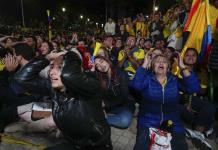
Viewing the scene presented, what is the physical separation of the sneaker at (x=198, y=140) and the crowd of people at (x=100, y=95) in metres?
0.04

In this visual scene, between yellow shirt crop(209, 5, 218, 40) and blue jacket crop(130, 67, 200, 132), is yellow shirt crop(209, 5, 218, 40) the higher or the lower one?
the higher one

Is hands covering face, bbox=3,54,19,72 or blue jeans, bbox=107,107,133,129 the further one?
blue jeans, bbox=107,107,133,129

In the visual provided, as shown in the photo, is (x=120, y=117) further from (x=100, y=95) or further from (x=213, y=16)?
(x=213, y=16)

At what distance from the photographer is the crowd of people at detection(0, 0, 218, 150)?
3.13 meters

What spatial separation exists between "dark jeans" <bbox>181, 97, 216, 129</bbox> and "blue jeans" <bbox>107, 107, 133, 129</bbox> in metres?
0.97

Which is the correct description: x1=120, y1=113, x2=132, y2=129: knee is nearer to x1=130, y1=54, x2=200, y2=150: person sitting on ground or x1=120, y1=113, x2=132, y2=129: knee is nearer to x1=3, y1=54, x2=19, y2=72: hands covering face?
x1=130, y1=54, x2=200, y2=150: person sitting on ground

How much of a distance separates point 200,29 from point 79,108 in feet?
14.5

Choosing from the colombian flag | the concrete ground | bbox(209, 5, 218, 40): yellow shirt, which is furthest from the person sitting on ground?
bbox(209, 5, 218, 40): yellow shirt

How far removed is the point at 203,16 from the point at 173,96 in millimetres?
2801

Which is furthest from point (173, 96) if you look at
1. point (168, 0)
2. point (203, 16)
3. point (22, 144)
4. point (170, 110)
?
point (168, 0)

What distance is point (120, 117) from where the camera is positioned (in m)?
5.67

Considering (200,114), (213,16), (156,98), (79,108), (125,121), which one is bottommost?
(125,121)

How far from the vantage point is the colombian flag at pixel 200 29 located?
6559mm

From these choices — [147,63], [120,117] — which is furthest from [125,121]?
[147,63]
